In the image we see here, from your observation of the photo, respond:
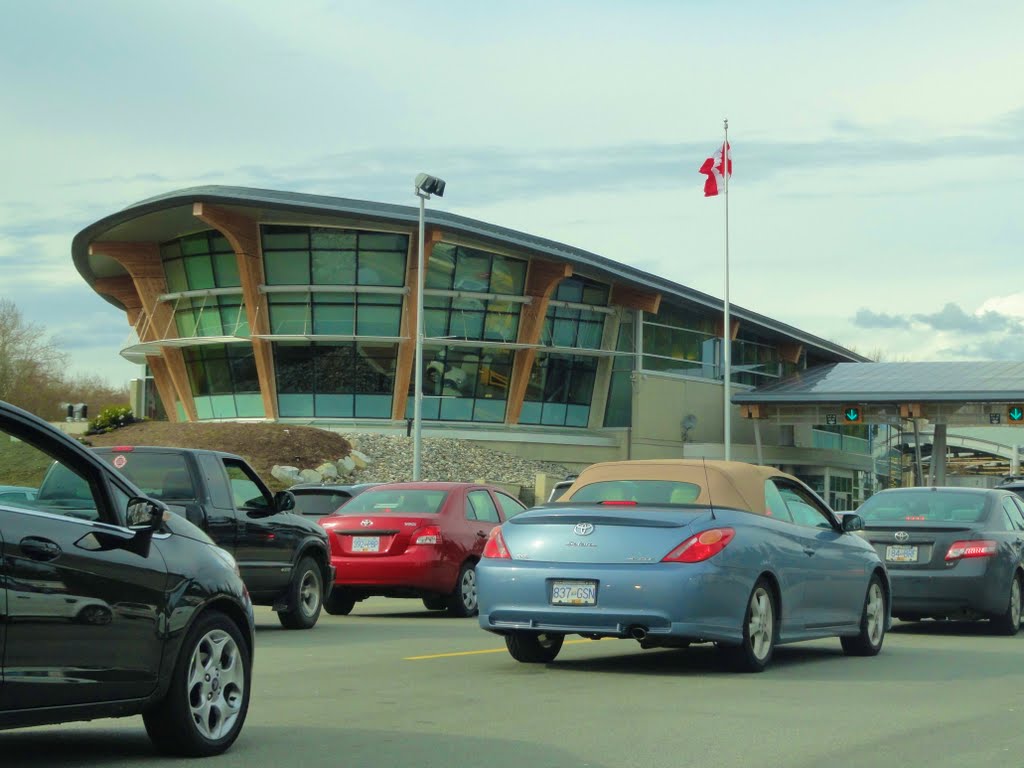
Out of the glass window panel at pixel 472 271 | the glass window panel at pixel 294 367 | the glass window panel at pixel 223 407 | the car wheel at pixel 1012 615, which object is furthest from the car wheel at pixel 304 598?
the glass window panel at pixel 223 407

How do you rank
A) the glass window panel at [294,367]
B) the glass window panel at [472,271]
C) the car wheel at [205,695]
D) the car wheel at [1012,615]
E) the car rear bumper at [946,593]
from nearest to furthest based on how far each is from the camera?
the car wheel at [205,695], the car rear bumper at [946,593], the car wheel at [1012,615], the glass window panel at [294,367], the glass window panel at [472,271]

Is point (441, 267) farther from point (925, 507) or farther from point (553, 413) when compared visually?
point (925, 507)

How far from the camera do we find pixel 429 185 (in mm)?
43969

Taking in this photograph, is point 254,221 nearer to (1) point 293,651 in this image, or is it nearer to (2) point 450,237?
(2) point 450,237

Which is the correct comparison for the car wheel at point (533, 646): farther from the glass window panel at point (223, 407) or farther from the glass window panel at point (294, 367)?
the glass window panel at point (223, 407)

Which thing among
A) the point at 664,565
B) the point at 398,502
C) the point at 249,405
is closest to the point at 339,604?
the point at 398,502

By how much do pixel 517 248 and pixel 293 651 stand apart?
44576 millimetres

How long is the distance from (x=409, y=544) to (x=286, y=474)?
31.0 m

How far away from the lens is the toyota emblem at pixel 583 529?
35.8 feet

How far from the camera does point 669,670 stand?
455 inches

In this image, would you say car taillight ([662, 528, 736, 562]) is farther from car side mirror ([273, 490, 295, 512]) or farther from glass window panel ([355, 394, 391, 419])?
glass window panel ([355, 394, 391, 419])

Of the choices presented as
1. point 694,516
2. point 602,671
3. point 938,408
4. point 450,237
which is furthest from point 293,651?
point 938,408

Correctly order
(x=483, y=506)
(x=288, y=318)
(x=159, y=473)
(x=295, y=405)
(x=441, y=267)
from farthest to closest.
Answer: (x=295, y=405) → (x=441, y=267) → (x=288, y=318) → (x=483, y=506) → (x=159, y=473)

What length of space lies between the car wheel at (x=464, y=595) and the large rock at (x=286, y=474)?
29877mm
